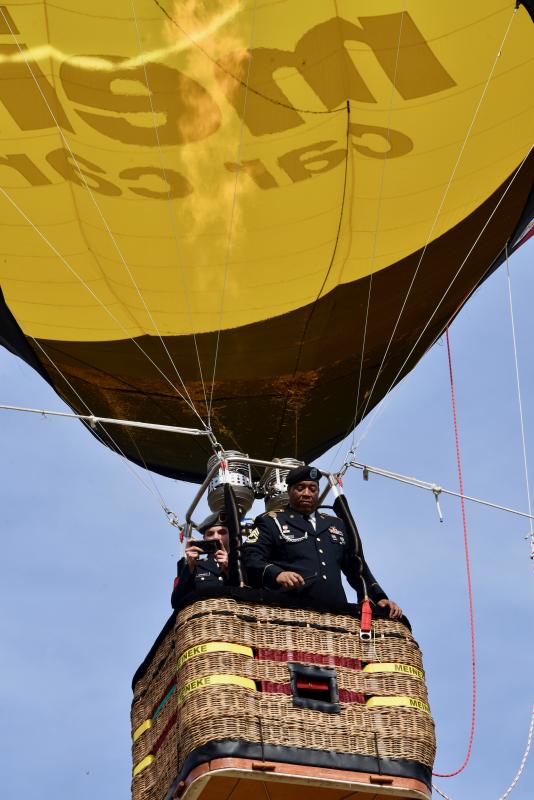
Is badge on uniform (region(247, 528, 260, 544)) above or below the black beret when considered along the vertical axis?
below

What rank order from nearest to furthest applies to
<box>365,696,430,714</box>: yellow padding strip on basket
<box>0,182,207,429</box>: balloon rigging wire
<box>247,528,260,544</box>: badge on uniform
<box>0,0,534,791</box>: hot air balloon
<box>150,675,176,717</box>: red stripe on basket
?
<box>365,696,430,714</box>: yellow padding strip on basket < <box>150,675,176,717</box>: red stripe on basket < <box>247,528,260,544</box>: badge on uniform < <box>0,0,534,791</box>: hot air balloon < <box>0,182,207,429</box>: balloon rigging wire

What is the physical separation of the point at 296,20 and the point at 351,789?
412cm

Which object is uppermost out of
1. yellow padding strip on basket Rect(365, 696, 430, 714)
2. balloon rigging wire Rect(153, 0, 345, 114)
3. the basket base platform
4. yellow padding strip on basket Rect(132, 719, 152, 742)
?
balloon rigging wire Rect(153, 0, 345, 114)

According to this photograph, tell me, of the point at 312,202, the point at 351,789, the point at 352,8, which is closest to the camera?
the point at 351,789

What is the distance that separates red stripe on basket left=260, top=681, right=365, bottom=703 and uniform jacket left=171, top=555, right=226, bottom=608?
0.56 m

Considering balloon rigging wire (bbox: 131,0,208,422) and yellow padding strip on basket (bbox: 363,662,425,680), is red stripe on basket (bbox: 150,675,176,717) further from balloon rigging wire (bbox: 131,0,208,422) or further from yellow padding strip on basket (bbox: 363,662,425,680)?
balloon rigging wire (bbox: 131,0,208,422)

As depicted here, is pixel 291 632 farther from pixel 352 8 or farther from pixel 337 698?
pixel 352 8

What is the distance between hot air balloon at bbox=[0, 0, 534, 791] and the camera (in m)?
8.39

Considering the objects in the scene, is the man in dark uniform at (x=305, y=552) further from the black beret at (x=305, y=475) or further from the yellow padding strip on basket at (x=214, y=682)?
the yellow padding strip on basket at (x=214, y=682)

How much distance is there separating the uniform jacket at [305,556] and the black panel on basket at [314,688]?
0.41 m

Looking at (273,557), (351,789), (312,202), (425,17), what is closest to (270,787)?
(351,789)

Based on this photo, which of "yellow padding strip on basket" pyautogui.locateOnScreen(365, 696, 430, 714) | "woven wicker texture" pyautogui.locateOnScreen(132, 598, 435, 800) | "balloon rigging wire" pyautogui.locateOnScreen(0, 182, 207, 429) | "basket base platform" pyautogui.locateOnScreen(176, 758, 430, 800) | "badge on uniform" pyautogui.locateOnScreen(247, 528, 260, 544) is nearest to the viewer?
"basket base platform" pyautogui.locateOnScreen(176, 758, 430, 800)

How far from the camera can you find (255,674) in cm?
639

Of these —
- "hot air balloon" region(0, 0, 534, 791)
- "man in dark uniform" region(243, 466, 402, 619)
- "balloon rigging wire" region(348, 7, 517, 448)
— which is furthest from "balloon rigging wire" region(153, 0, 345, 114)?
"man in dark uniform" region(243, 466, 402, 619)
